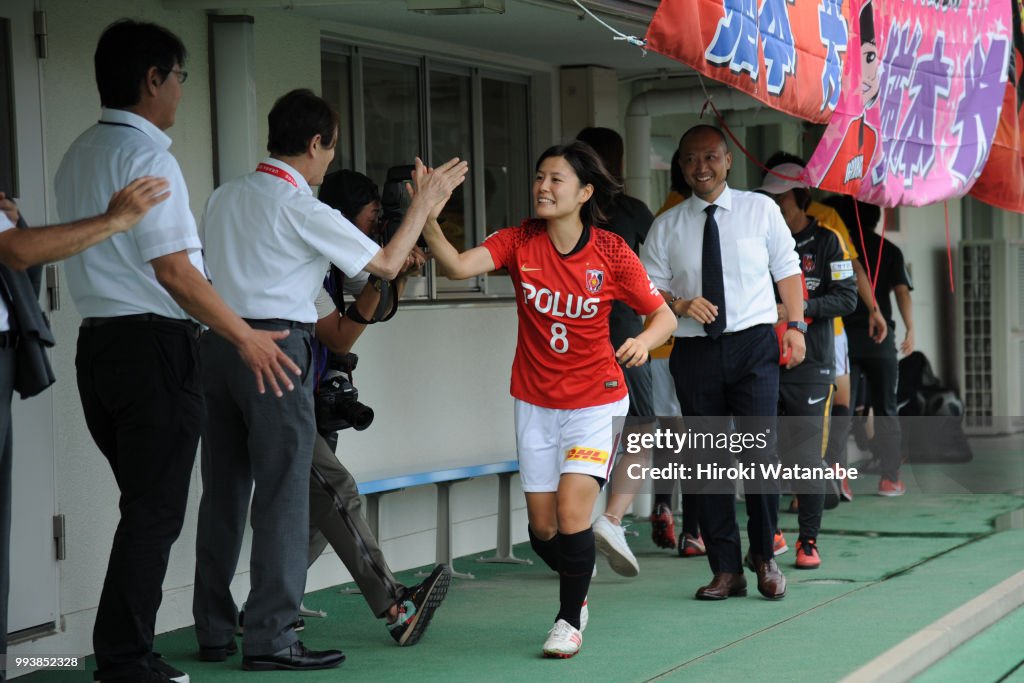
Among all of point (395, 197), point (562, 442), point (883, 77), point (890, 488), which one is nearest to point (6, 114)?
point (395, 197)

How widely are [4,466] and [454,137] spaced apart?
4745 mm

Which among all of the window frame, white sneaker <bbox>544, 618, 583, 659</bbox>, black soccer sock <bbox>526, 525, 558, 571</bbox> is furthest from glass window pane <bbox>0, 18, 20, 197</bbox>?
white sneaker <bbox>544, 618, 583, 659</bbox>

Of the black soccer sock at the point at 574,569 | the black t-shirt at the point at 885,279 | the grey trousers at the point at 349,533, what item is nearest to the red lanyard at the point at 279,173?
the grey trousers at the point at 349,533

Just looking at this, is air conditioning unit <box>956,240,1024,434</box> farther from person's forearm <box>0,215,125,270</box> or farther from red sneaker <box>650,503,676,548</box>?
person's forearm <box>0,215,125,270</box>

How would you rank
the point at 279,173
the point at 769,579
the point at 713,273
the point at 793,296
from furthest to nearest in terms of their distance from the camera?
the point at 793,296, the point at 769,579, the point at 713,273, the point at 279,173

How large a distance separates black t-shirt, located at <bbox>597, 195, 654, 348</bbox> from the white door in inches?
118

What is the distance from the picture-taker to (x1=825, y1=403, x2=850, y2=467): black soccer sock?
9688 mm

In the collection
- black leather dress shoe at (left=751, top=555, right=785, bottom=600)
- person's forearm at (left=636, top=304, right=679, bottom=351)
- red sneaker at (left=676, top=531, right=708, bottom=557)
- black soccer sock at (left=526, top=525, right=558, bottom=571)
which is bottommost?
red sneaker at (left=676, top=531, right=708, bottom=557)

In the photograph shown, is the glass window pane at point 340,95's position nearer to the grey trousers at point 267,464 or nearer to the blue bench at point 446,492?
the blue bench at point 446,492

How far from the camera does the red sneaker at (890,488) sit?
35.6 ft

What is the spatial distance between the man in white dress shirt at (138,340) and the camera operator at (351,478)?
1.07 meters

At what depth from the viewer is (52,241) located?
4223mm

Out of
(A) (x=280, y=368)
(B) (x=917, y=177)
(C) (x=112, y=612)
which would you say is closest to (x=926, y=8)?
(B) (x=917, y=177)

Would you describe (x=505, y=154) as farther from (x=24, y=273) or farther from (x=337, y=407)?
(x=24, y=273)
